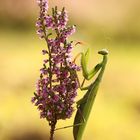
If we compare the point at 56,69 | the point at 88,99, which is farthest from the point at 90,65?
the point at 56,69

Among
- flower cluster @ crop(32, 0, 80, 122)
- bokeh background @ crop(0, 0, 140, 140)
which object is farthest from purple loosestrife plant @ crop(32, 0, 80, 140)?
bokeh background @ crop(0, 0, 140, 140)

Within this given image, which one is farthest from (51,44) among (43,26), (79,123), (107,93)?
(107,93)

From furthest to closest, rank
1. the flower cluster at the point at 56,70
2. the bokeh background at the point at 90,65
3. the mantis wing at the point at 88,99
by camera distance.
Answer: the bokeh background at the point at 90,65 < the mantis wing at the point at 88,99 < the flower cluster at the point at 56,70

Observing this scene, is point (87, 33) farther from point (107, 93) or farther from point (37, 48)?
point (107, 93)

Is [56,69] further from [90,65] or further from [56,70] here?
[90,65]

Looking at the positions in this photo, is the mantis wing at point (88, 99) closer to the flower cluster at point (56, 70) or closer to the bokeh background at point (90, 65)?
the flower cluster at point (56, 70)

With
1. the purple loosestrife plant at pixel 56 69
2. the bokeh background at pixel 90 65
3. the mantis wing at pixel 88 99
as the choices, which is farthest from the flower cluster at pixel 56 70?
the bokeh background at pixel 90 65

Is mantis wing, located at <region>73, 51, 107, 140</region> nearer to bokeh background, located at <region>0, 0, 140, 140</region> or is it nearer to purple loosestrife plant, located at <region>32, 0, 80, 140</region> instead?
purple loosestrife plant, located at <region>32, 0, 80, 140</region>
